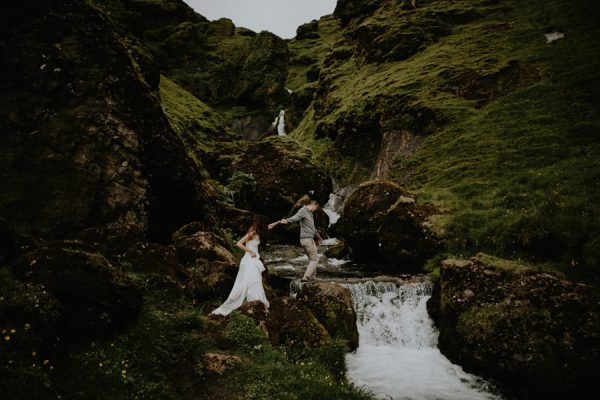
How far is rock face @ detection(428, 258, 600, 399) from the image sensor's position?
27.8ft

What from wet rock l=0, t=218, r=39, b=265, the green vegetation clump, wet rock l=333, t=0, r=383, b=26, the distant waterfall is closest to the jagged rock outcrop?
the distant waterfall

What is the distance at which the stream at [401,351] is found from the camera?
9258mm

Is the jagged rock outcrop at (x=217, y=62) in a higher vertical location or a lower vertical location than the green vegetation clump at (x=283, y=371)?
higher

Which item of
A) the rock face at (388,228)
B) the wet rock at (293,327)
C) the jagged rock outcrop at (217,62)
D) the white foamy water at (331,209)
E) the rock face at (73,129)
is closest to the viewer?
the wet rock at (293,327)

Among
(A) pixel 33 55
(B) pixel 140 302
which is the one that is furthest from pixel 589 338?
(A) pixel 33 55

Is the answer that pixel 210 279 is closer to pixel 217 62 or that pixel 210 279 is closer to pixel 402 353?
pixel 402 353

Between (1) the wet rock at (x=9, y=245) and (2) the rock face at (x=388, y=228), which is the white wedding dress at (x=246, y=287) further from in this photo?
(2) the rock face at (x=388, y=228)

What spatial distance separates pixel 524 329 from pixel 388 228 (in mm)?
10143

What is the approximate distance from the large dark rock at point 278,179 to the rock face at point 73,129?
14.5 meters

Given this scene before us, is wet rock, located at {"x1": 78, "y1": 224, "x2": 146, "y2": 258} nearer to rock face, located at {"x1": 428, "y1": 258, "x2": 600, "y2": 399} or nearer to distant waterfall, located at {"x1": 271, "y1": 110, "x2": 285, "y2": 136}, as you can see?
rock face, located at {"x1": 428, "y1": 258, "x2": 600, "y2": 399}

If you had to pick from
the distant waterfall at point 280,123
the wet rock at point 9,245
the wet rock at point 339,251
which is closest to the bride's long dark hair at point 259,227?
the wet rock at point 9,245

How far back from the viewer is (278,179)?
29.0 meters

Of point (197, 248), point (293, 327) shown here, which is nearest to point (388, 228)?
point (197, 248)

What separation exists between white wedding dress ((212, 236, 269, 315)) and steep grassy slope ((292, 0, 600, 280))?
10.6 m
